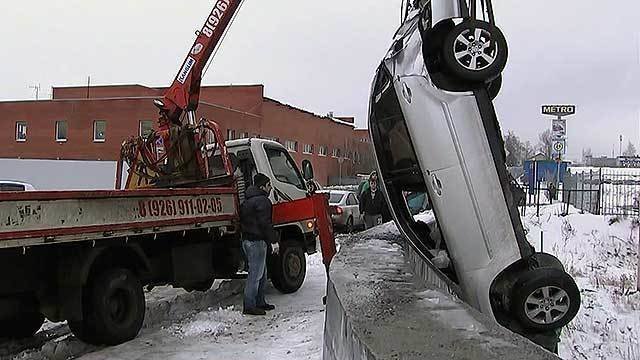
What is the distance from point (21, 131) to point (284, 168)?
34.8 metres

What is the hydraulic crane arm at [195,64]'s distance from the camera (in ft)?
41.0

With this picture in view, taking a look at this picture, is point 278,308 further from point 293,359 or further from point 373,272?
point 373,272

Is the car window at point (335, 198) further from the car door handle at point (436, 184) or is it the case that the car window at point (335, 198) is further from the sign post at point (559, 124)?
the car door handle at point (436, 184)

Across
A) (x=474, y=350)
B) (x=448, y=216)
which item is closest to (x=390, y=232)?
(x=448, y=216)

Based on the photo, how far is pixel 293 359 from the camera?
21.9 feet

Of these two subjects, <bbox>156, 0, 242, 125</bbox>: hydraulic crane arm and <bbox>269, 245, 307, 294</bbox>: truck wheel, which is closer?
<bbox>269, 245, 307, 294</bbox>: truck wheel

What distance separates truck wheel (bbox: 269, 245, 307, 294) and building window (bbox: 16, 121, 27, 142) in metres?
34.7

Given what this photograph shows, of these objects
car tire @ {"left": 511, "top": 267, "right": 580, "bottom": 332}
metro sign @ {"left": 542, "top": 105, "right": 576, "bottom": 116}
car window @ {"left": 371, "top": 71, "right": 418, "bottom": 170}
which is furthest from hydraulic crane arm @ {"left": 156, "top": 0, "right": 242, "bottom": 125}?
metro sign @ {"left": 542, "top": 105, "right": 576, "bottom": 116}

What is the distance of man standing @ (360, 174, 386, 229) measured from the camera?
1402 centimetres

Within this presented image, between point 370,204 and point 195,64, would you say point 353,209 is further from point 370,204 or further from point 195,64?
point 195,64

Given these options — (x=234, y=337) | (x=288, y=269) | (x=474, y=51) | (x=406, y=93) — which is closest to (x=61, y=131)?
(x=288, y=269)

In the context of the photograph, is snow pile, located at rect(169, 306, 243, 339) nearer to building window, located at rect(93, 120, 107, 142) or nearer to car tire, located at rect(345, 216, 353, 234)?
car tire, located at rect(345, 216, 353, 234)

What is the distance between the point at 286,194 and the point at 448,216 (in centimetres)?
574

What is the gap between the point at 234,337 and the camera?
7973mm
